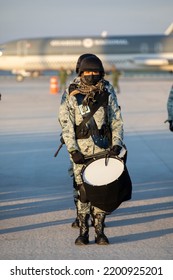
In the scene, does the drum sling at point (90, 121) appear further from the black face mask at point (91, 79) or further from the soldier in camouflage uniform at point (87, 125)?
the black face mask at point (91, 79)

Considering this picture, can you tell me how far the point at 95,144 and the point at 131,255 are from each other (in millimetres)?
1151

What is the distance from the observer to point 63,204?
345 inches

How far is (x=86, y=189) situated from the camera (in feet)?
22.2

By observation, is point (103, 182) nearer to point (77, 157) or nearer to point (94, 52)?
point (77, 157)

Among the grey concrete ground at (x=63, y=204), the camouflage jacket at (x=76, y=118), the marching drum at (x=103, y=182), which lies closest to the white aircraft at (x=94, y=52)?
the grey concrete ground at (x=63, y=204)

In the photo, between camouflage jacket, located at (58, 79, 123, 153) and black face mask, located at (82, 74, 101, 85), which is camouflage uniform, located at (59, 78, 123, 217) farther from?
black face mask, located at (82, 74, 101, 85)

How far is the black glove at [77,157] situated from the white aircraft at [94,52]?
49.6 m

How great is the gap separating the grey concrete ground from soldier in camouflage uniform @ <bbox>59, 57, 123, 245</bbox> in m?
0.29

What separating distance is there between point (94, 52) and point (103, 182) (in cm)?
5022

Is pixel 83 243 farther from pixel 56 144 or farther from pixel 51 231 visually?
pixel 56 144

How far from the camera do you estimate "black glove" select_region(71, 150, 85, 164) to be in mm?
6797

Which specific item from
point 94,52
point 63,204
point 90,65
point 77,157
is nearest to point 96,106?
point 90,65

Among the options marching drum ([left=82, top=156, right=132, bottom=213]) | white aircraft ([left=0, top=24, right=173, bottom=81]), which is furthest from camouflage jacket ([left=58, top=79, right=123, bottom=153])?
white aircraft ([left=0, top=24, right=173, bottom=81])

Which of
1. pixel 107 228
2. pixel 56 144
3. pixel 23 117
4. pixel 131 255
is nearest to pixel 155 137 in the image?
pixel 56 144
